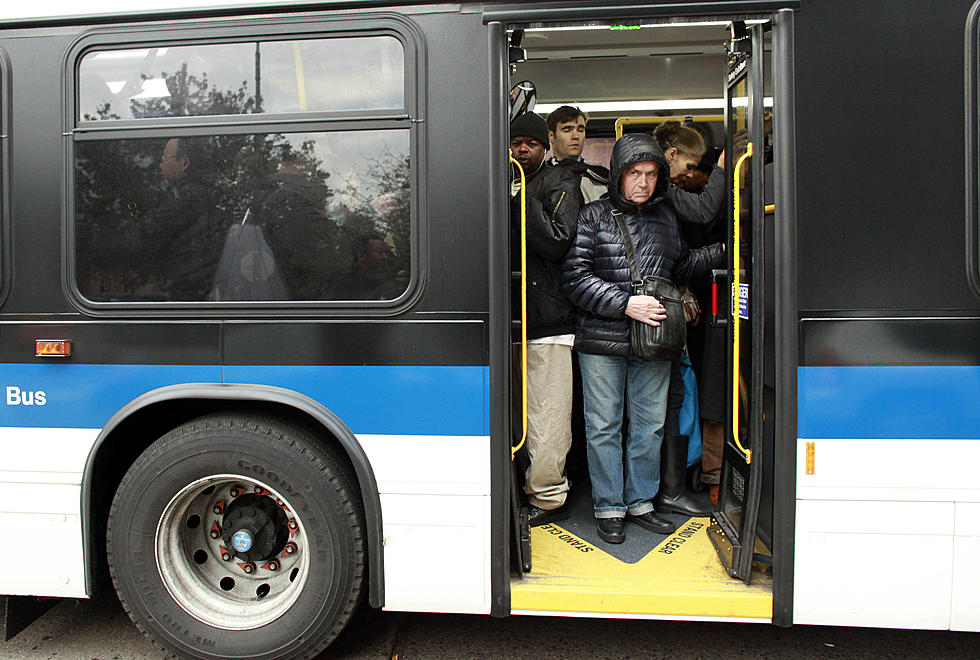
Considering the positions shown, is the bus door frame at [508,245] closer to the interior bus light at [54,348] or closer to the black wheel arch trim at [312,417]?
the black wheel arch trim at [312,417]

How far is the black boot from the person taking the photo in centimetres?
350

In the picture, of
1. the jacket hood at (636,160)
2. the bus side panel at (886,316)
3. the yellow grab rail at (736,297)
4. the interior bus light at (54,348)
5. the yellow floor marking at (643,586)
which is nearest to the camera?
the bus side panel at (886,316)

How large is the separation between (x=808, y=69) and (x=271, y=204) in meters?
2.09

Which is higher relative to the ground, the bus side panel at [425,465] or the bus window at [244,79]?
the bus window at [244,79]

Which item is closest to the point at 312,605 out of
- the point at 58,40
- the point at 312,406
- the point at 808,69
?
the point at 312,406

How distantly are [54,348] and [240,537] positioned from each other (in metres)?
1.07

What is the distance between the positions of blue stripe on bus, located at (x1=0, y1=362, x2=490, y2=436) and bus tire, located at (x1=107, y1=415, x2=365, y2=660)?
205 millimetres

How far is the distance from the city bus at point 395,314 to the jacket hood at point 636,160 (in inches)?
15.7

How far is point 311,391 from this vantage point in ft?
8.82

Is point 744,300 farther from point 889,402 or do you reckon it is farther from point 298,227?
point 298,227

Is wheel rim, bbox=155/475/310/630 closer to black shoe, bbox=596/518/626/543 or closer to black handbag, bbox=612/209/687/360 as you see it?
black shoe, bbox=596/518/626/543

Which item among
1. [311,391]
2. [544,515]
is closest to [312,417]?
[311,391]

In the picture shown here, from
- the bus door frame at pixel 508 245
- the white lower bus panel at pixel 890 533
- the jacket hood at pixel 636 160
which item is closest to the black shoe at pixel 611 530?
the bus door frame at pixel 508 245

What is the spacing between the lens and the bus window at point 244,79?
2623 mm
